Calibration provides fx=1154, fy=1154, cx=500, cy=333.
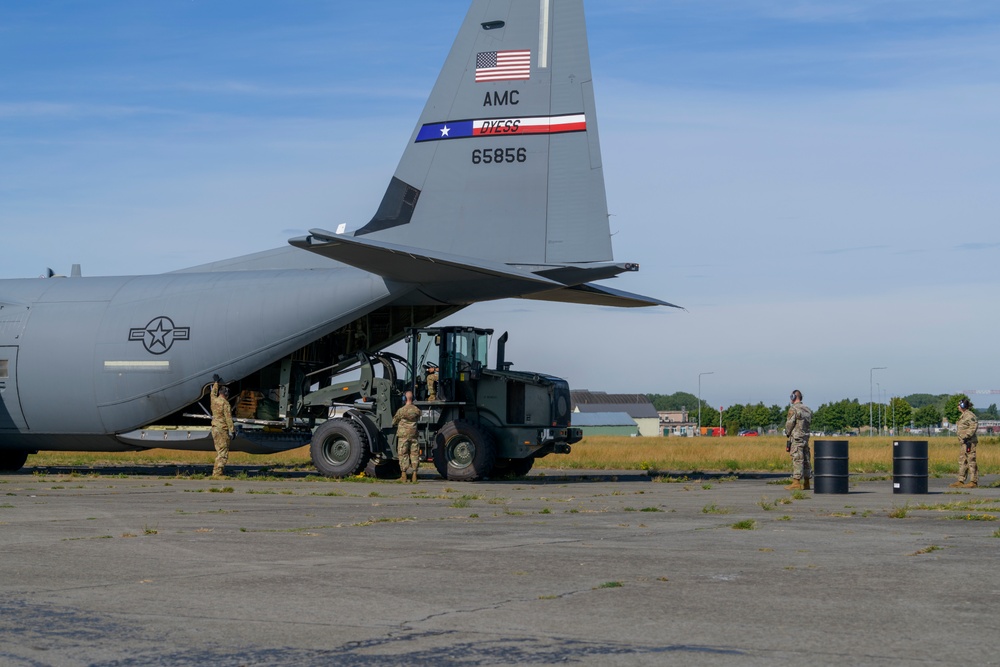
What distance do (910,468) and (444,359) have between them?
9.03m

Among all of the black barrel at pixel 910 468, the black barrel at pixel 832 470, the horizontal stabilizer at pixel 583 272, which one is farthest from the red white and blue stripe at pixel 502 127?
the black barrel at pixel 910 468

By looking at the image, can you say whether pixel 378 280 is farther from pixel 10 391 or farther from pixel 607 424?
pixel 607 424

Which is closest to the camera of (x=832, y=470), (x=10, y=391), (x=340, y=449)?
(x=832, y=470)

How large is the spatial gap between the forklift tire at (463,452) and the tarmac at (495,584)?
6.04 meters

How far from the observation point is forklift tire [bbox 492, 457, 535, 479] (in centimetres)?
→ 2378

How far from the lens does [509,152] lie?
22.7 metres

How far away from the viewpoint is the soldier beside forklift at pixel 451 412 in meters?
22.4

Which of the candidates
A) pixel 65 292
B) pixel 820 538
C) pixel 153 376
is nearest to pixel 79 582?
pixel 820 538

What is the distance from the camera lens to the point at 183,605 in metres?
7.14

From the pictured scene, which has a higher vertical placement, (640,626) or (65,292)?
(65,292)

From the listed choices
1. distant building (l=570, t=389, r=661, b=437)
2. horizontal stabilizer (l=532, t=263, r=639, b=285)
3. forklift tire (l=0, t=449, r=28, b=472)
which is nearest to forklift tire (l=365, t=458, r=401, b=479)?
horizontal stabilizer (l=532, t=263, r=639, b=285)

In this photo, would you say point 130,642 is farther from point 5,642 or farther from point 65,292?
point 65,292

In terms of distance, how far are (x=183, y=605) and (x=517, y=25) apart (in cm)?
1769

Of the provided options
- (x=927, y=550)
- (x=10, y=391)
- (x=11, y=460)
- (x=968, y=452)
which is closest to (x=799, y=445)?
(x=968, y=452)
